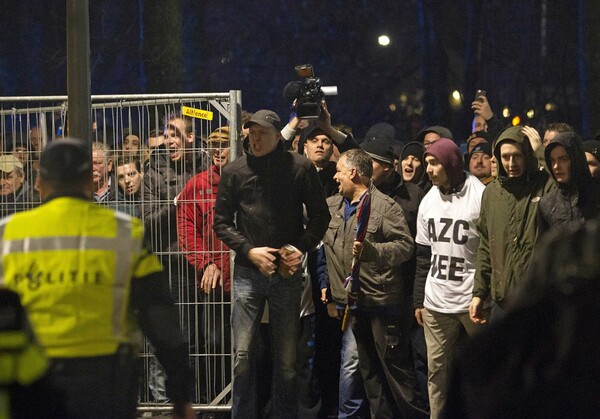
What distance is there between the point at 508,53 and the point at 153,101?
15791 millimetres

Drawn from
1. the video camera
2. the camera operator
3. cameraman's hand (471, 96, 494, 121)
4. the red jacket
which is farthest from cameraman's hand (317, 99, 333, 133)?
cameraman's hand (471, 96, 494, 121)

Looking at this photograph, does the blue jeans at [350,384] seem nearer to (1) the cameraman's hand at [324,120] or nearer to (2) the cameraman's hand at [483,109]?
(1) the cameraman's hand at [324,120]

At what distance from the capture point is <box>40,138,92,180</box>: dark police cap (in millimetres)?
4820

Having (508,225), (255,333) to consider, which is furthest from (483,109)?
(255,333)

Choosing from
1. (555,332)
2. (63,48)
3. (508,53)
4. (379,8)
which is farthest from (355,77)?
(555,332)

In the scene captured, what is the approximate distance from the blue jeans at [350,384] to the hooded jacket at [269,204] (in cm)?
87

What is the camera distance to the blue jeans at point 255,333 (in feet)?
26.3

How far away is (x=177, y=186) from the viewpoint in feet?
27.8

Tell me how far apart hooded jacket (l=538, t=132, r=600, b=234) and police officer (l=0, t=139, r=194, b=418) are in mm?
3404

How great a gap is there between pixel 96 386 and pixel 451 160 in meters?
4.16

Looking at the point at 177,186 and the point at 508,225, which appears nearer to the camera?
the point at 508,225

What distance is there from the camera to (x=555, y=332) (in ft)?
6.58

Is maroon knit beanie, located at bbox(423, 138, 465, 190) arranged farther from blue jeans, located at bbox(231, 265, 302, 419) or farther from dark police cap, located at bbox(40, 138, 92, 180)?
dark police cap, located at bbox(40, 138, 92, 180)

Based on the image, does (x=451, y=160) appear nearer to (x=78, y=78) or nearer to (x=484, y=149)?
(x=484, y=149)
